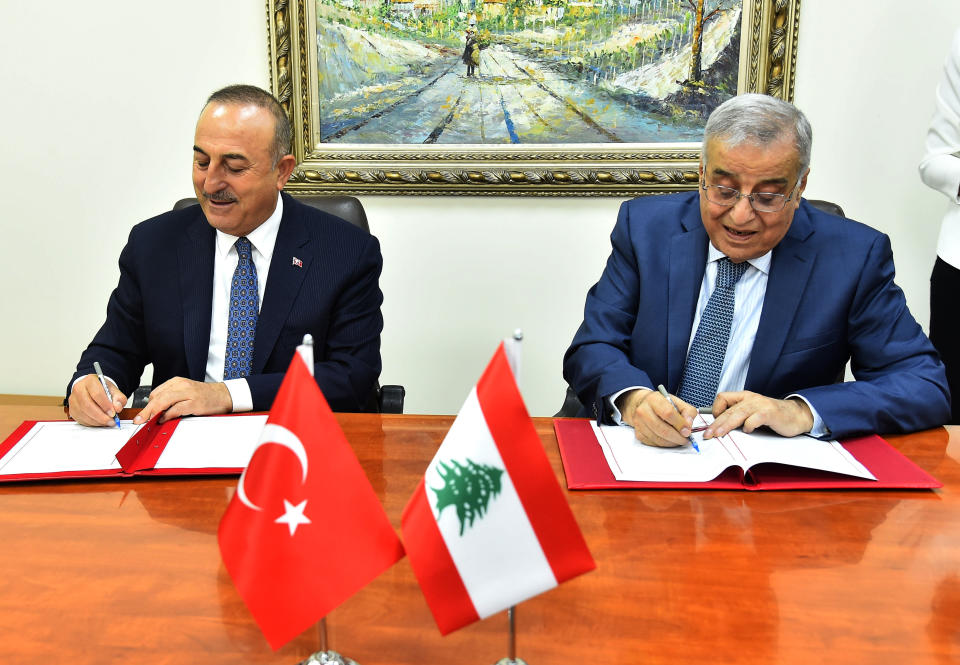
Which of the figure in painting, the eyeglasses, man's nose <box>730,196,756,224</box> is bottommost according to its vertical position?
man's nose <box>730,196,756,224</box>

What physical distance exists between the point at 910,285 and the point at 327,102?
236 cm

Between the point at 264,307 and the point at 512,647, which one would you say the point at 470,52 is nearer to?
the point at 264,307

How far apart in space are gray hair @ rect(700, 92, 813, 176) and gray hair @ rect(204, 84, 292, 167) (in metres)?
1.09

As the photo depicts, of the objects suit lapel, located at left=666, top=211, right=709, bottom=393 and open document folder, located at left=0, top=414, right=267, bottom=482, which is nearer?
open document folder, located at left=0, top=414, right=267, bottom=482

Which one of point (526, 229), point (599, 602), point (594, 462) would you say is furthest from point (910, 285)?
point (599, 602)

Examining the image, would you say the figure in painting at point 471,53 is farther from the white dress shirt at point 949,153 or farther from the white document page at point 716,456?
the white document page at point 716,456

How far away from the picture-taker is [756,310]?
2086 mm

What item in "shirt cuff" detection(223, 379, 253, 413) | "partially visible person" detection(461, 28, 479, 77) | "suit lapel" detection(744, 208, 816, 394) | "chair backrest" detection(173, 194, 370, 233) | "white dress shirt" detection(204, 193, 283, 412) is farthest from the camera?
"partially visible person" detection(461, 28, 479, 77)

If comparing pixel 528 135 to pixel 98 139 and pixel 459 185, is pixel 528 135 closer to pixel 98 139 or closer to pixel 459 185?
pixel 459 185

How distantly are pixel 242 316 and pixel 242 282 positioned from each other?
91 mm

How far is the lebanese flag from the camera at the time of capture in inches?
37.8

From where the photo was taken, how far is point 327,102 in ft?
11.0

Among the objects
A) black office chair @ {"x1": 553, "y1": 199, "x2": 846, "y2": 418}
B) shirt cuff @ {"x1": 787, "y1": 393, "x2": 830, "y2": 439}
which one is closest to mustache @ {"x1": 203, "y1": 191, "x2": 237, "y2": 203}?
black office chair @ {"x1": 553, "y1": 199, "x2": 846, "y2": 418}
